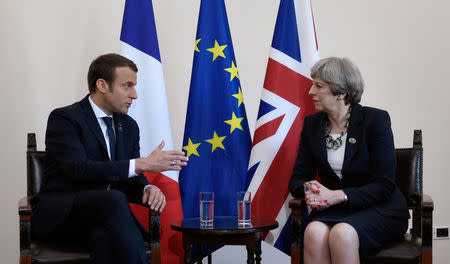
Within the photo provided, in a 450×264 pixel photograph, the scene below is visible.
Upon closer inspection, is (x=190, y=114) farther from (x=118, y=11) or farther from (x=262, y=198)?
(x=118, y=11)

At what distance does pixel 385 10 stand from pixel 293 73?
1133 millimetres

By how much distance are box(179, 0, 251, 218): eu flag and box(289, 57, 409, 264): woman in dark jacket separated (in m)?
0.47

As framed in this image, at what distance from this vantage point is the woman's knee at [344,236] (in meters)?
2.47

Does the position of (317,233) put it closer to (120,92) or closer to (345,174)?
(345,174)

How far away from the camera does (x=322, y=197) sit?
2.64 m

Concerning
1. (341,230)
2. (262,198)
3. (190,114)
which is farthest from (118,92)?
(341,230)

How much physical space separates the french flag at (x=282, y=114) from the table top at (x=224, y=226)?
29 centimetres

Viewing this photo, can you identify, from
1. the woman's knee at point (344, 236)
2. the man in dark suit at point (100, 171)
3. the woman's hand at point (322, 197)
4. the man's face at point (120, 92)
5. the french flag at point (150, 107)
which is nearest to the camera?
the man in dark suit at point (100, 171)

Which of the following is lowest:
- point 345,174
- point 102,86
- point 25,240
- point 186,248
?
point 186,248

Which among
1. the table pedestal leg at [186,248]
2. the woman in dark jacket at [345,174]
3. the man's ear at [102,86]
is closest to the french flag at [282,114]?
the woman in dark jacket at [345,174]

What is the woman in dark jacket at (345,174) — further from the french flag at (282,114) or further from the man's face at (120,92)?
the man's face at (120,92)

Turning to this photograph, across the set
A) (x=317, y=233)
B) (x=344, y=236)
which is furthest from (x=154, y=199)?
(x=344, y=236)

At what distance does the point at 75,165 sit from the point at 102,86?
1.53 feet

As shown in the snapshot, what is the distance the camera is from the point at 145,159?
2.54 metres
